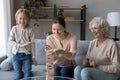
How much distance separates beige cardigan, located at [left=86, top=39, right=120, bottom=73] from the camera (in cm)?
216

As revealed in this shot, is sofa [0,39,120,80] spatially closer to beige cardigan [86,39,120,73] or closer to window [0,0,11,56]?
beige cardigan [86,39,120,73]

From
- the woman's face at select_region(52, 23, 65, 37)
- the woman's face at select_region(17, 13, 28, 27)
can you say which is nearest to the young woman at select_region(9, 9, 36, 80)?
the woman's face at select_region(17, 13, 28, 27)

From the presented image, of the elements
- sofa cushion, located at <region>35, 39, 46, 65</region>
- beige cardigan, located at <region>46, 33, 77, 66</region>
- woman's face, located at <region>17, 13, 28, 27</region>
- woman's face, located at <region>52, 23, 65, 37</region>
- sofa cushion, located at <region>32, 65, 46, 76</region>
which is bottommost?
sofa cushion, located at <region>32, 65, 46, 76</region>

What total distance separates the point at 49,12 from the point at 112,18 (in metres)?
1.30

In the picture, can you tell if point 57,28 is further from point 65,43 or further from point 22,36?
point 22,36

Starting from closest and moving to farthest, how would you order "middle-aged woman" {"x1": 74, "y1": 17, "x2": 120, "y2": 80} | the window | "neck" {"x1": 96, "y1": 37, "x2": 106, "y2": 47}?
"middle-aged woman" {"x1": 74, "y1": 17, "x2": 120, "y2": 80}, "neck" {"x1": 96, "y1": 37, "x2": 106, "y2": 47}, the window

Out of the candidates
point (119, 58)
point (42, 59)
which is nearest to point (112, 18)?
point (42, 59)

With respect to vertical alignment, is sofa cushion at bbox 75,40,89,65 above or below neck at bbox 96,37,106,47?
below

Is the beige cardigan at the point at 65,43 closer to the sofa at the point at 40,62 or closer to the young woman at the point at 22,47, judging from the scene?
the young woman at the point at 22,47

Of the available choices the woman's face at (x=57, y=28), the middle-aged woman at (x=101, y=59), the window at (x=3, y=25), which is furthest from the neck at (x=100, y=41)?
the window at (x=3, y=25)

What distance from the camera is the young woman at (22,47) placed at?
8.28ft

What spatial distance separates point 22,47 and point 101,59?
2.82 ft

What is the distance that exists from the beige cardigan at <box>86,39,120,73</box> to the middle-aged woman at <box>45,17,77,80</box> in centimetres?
20

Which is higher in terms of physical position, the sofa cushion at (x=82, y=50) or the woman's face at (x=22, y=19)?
the woman's face at (x=22, y=19)
